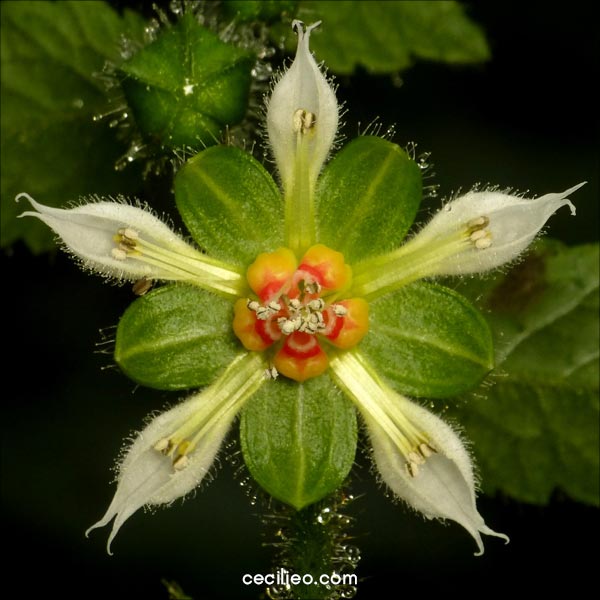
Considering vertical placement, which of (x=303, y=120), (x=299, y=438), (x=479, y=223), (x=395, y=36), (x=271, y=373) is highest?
(x=395, y=36)

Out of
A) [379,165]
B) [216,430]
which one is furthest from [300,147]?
[216,430]

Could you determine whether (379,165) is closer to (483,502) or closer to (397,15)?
(397,15)

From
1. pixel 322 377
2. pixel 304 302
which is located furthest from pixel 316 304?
pixel 322 377

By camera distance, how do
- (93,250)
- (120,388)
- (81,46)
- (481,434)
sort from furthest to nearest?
(120,388), (81,46), (481,434), (93,250)

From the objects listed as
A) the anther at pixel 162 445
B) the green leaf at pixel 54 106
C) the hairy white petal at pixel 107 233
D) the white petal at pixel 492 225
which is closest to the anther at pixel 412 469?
the white petal at pixel 492 225

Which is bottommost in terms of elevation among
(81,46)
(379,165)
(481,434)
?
(481,434)

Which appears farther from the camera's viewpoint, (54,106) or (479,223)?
(54,106)

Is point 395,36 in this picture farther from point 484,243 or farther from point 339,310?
point 339,310
